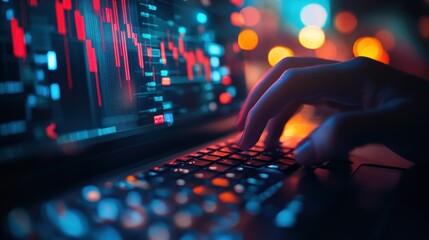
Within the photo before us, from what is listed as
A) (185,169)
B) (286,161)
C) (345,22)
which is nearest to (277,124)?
(286,161)

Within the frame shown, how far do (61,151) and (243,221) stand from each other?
310 mm

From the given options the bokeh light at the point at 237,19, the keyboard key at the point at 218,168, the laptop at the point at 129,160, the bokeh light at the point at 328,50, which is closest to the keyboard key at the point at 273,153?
the laptop at the point at 129,160

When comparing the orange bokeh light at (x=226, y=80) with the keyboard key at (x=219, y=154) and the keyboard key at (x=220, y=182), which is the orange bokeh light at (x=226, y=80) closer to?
the keyboard key at (x=219, y=154)

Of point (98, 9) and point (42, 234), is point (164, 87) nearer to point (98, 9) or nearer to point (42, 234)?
point (98, 9)

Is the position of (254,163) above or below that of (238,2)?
below

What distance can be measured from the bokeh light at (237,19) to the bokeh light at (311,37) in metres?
1.84

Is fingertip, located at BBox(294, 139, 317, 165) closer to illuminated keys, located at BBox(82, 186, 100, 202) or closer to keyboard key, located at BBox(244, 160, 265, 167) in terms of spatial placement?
keyboard key, located at BBox(244, 160, 265, 167)

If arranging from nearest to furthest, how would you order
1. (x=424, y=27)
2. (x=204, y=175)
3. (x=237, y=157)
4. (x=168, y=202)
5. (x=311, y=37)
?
(x=168, y=202), (x=204, y=175), (x=237, y=157), (x=424, y=27), (x=311, y=37)

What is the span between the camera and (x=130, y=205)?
388 mm

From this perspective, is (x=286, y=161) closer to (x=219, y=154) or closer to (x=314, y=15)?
(x=219, y=154)

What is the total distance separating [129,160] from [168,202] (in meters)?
0.24

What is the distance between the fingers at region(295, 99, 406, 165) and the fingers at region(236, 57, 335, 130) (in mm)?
215

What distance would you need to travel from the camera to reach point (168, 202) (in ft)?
1.28

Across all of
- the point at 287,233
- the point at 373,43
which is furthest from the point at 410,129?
the point at 373,43
